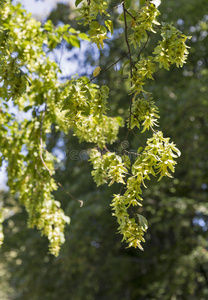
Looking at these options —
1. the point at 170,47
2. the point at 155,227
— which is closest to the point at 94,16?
the point at 170,47

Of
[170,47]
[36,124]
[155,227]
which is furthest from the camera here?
[155,227]

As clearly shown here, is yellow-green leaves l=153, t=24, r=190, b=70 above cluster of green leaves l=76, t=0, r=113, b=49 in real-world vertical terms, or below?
below

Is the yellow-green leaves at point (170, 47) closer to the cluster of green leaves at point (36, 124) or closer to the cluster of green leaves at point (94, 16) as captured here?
the cluster of green leaves at point (94, 16)

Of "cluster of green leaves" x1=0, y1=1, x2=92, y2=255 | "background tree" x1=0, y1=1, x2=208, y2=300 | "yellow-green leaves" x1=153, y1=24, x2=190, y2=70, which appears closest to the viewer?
"yellow-green leaves" x1=153, y1=24, x2=190, y2=70

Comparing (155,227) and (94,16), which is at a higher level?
(155,227)

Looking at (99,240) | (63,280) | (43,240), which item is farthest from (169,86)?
(63,280)

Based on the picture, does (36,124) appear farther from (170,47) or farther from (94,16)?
(170,47)

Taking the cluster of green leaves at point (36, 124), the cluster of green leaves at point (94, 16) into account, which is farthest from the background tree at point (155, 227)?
the cluster of green leaves at point (94, 16)

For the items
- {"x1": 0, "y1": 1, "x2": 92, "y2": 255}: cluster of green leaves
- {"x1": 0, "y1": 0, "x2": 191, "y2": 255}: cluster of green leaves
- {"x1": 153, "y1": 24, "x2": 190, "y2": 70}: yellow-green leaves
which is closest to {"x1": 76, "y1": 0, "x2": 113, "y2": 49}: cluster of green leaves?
{"x1": 0, "y1": 0, "x2": 191, "y2": 255}: cluster of green leaves

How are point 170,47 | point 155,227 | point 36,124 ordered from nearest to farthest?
point 170,47 < point 36,124 < point 155,227

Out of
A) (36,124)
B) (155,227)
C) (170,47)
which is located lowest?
(170,47)

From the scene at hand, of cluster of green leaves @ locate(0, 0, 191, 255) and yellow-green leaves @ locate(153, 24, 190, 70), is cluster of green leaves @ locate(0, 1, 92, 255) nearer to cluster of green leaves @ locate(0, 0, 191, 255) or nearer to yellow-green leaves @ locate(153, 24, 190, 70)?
cluster of green leaves @ locate(0, 0, 191, 255)

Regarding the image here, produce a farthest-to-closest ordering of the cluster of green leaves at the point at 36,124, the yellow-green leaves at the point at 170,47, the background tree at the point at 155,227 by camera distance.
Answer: the background tree at the point at 155,227 → the cluster of green leaves at the point at 36,124 → the yellow-green leaves at the point at 170,47

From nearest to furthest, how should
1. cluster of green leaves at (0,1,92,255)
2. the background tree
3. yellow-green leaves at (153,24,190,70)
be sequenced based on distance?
yellow-green leaves at (153,24,190,70) → cluster of green leaves at (0,1,92,255) → the background tree
